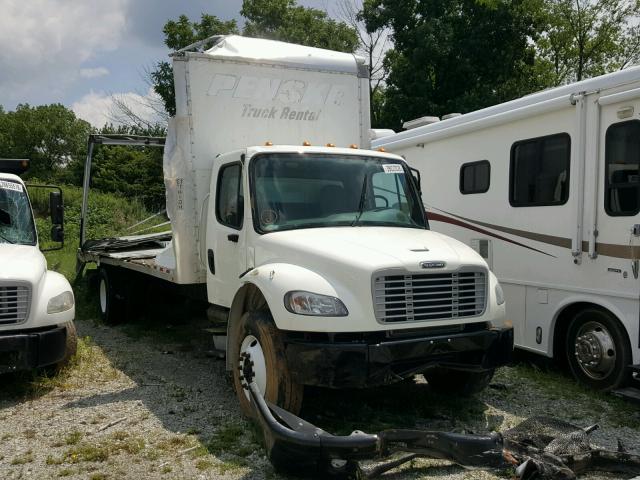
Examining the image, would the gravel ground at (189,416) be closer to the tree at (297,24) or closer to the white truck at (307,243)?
the white truck at (307,243)

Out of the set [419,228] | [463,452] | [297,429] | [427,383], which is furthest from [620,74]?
[297,429]

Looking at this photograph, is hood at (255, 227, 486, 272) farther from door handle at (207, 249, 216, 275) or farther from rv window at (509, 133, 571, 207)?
rv window at (509, 133, 571, 207)

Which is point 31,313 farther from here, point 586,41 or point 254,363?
point 586,41

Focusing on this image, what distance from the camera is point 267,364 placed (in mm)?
4863

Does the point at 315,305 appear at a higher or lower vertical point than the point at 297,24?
lower

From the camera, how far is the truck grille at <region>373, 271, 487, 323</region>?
466 centimetres

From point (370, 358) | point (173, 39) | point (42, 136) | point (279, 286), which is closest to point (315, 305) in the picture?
point (279, 286)

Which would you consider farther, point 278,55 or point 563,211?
point 278,55

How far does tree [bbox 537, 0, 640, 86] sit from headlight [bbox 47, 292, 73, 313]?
19314 mm

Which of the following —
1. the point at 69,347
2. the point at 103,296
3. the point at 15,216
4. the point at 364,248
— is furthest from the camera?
the point at 103,296

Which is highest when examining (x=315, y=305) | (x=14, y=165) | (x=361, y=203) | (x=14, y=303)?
(x=14, y=165)

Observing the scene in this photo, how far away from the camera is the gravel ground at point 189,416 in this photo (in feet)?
14.6

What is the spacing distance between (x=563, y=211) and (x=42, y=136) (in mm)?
65301

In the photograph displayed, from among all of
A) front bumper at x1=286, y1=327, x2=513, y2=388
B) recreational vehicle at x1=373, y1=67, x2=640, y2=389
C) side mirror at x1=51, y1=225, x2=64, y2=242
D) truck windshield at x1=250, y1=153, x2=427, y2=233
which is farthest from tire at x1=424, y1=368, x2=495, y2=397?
side mirror at x1=51, y1=225, x2=64, y2=242
